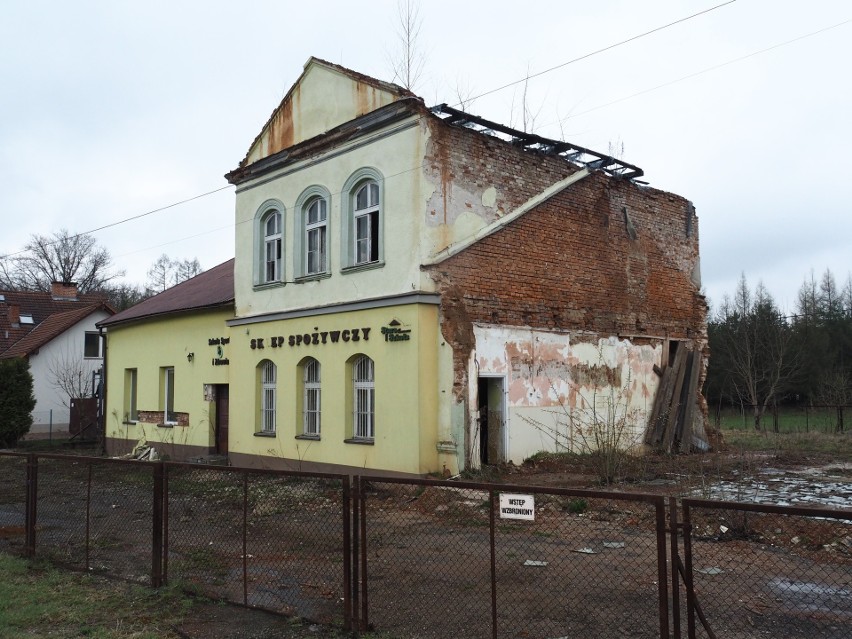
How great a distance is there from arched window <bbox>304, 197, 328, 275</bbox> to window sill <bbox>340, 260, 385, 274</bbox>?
2.75 feet

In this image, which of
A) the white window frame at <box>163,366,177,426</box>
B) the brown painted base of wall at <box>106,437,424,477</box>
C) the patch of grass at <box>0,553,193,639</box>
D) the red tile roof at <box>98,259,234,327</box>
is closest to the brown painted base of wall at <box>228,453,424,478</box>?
the brown painted base of wall at <box>106,437,424,477</box>

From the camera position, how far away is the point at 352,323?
14.9 meters

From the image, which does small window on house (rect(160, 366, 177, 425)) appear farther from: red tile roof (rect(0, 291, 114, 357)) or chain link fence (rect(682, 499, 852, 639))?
chain link fence (rect(682, 499, 852, 639))

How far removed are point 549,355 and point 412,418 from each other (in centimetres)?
355

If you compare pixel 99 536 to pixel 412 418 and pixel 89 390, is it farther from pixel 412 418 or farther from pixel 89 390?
pixel 89 390

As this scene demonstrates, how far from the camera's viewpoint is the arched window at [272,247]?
57.4 feet

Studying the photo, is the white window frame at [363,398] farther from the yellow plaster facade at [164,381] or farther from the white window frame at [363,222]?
the yellow plaster facade at [164,381]

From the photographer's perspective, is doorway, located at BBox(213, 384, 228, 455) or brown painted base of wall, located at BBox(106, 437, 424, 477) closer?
brown painted base of wall, located at BBox(106, 437, 424, 477)

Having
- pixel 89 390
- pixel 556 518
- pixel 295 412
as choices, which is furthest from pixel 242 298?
pixel 89 390

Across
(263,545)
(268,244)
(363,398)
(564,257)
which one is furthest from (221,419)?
(263,545)

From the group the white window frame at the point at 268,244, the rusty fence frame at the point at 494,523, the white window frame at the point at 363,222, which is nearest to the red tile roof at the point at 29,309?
the white window frame at the point at 268,244

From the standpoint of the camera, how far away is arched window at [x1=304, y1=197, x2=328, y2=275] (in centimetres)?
1612

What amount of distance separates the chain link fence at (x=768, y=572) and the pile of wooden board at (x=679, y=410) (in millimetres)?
7804

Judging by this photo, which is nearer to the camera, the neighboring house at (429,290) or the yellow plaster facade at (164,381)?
the neighboring house at (429,290)
